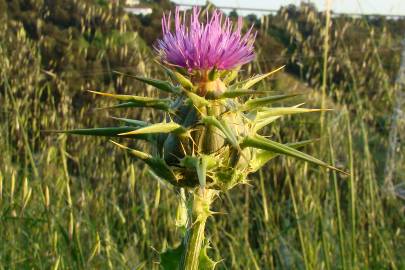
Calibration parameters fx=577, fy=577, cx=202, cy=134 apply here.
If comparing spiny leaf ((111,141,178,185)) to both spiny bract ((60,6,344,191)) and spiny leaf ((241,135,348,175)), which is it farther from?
spiny leaf ((241,135,348,175))

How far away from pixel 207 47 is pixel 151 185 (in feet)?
8.02

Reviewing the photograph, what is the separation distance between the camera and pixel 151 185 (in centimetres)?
393

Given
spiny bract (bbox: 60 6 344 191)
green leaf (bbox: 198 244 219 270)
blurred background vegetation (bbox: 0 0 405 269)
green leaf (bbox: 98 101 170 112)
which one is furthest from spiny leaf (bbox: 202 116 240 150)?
blurred background vegetation (bbox: 0 0 405 269)

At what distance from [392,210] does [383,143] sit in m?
1.16

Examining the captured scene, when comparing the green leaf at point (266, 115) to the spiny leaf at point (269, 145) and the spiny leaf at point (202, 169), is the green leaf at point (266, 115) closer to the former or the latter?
the spiny leaf at point (269, 145)

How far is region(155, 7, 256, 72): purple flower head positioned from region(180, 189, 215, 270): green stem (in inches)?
14.0

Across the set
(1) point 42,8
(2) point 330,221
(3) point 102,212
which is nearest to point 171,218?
(3) point 102,212

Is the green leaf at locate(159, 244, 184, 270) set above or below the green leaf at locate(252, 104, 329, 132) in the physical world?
below

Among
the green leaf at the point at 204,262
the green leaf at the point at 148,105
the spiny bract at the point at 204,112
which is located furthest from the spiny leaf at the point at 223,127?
the green leaf at the point at 204,262

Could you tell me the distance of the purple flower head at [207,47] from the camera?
5.19ft

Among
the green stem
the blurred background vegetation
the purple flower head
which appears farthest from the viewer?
the blurred background vegetation

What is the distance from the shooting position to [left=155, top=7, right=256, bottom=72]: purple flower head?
1581 mm

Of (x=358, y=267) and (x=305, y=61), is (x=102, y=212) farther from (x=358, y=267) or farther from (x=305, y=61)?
(x=305, y=61)

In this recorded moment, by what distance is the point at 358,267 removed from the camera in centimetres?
264
